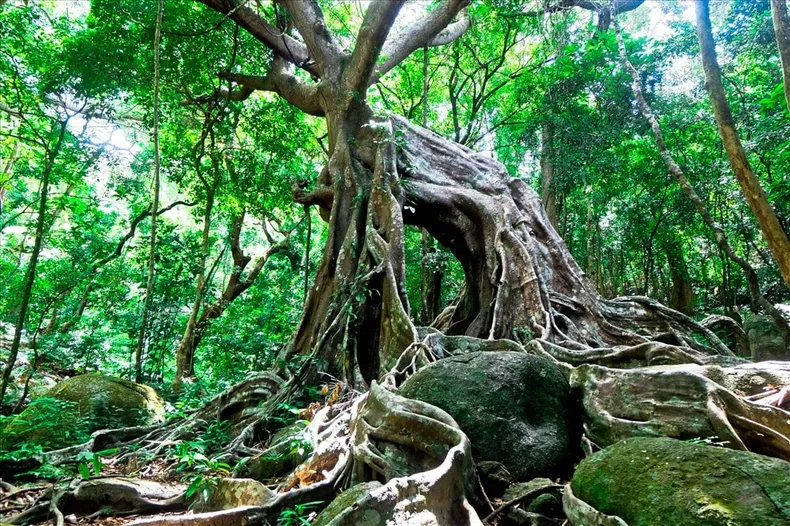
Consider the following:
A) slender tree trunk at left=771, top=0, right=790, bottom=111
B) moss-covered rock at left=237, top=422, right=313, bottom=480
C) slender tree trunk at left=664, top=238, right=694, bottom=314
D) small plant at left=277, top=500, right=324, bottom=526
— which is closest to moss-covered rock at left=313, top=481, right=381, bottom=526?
small plant at left=277, top=500, right=324, bottom=526

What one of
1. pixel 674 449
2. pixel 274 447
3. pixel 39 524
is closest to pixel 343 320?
pixel 274 447

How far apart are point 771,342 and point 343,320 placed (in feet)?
16.1

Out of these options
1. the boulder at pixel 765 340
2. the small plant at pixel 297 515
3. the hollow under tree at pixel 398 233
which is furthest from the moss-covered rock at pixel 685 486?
the boulder at pixel 765 340

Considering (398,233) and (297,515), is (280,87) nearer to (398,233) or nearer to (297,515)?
(398,233)

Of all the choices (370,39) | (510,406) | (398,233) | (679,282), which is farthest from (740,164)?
(679,282)

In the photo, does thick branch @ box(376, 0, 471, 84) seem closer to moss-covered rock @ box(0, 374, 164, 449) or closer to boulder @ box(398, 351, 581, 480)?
moss-covered rock @ box(0, 374, 164, 449)

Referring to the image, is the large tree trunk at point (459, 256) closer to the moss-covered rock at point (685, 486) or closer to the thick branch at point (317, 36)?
the thick branch at point (317, 36)

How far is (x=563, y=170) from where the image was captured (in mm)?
8461

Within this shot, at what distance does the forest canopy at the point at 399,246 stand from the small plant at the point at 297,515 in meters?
0.02

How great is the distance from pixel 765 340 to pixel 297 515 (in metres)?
5.67

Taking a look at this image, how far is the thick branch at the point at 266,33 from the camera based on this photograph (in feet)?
25.0

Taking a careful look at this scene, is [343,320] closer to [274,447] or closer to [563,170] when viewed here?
[274,447]

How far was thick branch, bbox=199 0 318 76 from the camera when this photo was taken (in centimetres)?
761

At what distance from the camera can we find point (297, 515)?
2.60m
